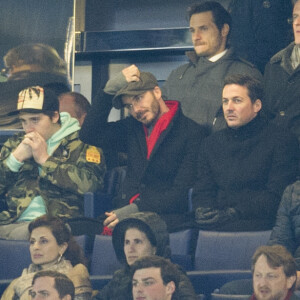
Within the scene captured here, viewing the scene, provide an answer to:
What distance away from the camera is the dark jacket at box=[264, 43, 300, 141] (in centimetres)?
436

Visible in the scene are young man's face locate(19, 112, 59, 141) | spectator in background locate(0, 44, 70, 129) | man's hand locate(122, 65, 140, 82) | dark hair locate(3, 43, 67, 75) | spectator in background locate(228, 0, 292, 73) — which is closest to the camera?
man's hand locate(122, 65, 140, 82)

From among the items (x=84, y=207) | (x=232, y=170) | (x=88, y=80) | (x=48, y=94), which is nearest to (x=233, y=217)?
(x=232, y=170)

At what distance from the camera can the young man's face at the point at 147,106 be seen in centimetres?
450

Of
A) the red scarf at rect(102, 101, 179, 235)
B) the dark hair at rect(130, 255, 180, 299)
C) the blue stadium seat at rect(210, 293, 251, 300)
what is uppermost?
the red scarf at rect(102, 101, 179, 235)

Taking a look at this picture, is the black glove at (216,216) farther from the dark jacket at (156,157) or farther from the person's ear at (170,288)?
the person's ear at (170,288)

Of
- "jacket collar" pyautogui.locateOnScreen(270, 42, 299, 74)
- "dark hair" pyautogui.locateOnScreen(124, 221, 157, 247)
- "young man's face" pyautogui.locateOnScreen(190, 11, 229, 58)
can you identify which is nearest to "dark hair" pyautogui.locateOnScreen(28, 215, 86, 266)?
"dark hair" pyautogui.locateOnScreen(124, 221, 157, 247)

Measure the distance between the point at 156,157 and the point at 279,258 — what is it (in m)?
1.15

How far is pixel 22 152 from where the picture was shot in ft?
15.2

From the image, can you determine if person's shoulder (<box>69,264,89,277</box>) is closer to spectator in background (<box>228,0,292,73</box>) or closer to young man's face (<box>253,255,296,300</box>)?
young man's face (<box>253,255,296,300</box>)

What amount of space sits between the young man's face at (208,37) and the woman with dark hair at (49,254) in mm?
1118

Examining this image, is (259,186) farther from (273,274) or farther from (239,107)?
(273,274)

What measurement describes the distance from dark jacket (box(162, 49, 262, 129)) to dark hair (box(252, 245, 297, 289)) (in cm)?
113

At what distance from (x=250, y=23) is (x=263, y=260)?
1660 millimetres

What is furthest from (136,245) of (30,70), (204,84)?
(30,70)
